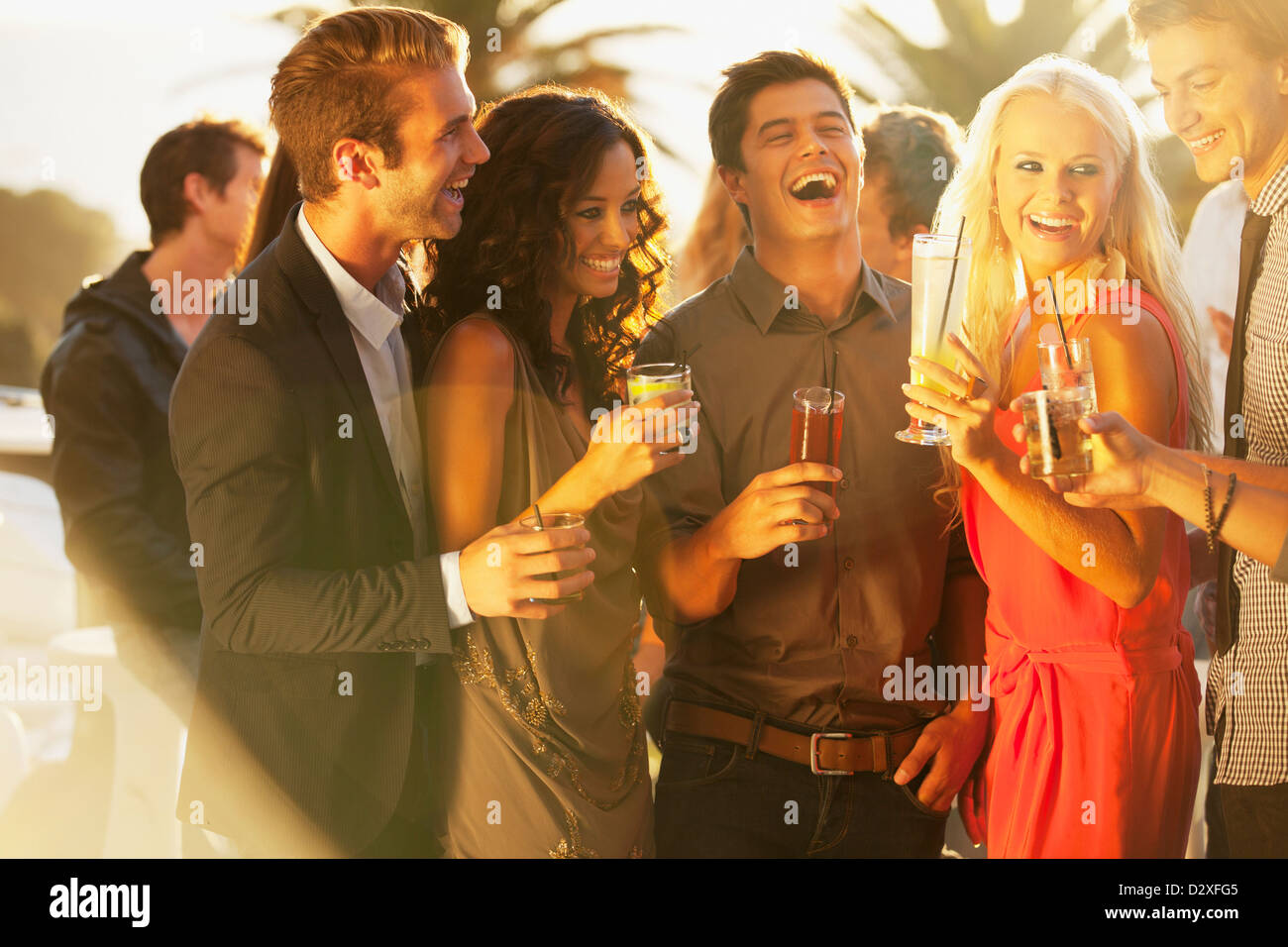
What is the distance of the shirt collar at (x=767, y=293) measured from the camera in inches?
105

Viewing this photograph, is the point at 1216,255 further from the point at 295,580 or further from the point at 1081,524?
the point at 295,580

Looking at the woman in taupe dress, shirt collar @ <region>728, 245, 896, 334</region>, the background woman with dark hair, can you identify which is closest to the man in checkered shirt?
shirt collar @ <region>728, 245, 896, 334</region>

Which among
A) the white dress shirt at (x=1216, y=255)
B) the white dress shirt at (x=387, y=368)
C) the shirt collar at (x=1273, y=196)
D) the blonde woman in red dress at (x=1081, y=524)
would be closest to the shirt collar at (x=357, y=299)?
the white dress shirt at (x=387, y=368)

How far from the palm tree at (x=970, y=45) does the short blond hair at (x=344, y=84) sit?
587 cm

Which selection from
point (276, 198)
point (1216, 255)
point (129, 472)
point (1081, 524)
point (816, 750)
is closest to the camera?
point (1081, 524)

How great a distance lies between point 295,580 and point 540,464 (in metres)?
0.53

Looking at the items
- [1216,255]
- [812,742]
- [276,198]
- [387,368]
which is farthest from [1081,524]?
[1216,255]

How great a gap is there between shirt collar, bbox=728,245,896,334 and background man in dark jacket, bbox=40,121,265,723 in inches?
76.1

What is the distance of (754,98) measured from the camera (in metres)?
2.69

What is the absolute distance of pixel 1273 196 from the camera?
2.29 metres

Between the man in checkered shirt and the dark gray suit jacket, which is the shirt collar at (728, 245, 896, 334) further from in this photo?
the dark gray suit jacket

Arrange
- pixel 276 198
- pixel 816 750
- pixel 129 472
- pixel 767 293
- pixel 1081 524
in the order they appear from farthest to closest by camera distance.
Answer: pixel 129 472, pixel 276 198, pixel 767 293, pixel 816 750, pixel 1081 524

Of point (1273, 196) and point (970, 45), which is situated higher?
point (970, 45)
